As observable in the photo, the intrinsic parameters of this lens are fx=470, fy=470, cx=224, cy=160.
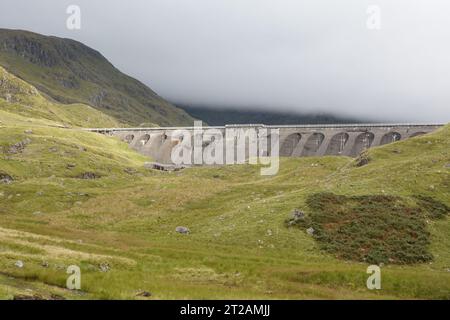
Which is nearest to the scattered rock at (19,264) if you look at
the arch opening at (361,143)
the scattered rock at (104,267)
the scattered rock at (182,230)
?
the scattered rock at (104,267)

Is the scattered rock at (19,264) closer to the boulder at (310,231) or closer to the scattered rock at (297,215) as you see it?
the boulder at (310,231)

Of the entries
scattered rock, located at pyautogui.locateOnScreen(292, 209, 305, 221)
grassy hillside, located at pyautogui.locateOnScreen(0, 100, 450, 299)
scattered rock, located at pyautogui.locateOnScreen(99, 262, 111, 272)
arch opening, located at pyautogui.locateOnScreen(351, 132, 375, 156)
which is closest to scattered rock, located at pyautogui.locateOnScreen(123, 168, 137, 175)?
grassy hillside, located at pyautogui.locateOnScreen(0, 100, 450, 299)

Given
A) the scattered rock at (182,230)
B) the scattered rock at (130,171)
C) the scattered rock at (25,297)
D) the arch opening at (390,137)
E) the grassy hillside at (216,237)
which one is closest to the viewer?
the scattered rock at (25,297)

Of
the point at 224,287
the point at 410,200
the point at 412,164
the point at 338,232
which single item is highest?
the point at 412,164

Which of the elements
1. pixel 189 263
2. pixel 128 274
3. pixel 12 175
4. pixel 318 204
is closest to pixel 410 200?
pixel 318 204

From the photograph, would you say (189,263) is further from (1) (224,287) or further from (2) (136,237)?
(2) (136,237)

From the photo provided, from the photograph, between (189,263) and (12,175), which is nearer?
(189,263)

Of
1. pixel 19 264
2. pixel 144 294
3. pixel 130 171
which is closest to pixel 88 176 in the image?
pixel 130 171

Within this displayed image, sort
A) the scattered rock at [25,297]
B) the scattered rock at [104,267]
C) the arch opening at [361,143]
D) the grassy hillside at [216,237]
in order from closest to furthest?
the scattered rock at [25,297] → the grassy hillside at [216,237] → the scattered rock at [104,267] → the arch opening at [361,143]
